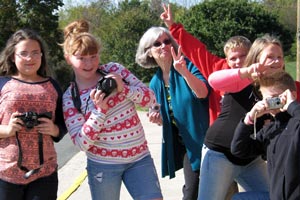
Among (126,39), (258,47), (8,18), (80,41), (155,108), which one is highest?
(80,41)

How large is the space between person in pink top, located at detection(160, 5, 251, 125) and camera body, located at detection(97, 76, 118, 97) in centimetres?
106

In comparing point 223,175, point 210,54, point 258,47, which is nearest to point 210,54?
point 210,54

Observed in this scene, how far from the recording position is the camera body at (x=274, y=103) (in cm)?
323

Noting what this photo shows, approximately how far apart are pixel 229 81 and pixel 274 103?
0.54m

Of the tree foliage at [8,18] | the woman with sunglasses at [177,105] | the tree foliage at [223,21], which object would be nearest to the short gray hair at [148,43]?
the woman with sunglasses at [177,105]

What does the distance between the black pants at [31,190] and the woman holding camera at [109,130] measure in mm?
323

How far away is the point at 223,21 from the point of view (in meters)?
28.2

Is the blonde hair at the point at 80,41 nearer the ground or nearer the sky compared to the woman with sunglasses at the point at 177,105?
nearer the sky

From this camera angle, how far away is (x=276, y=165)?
320 centimetres

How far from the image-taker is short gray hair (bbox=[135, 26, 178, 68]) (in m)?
4.55

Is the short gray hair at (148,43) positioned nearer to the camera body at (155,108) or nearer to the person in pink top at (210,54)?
the person in pink top at (210,54)

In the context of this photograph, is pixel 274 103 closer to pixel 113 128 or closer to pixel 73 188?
pixel 113 128

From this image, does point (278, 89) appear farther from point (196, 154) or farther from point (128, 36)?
point (128, 36)

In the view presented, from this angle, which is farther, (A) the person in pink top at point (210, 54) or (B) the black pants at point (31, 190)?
(A) the person in pink top at point (210, 54)
